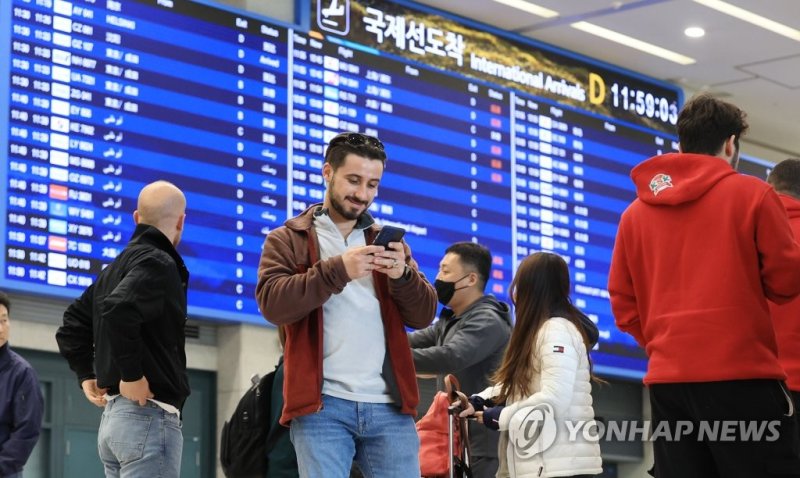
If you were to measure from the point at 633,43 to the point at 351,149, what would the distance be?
6.26 meters

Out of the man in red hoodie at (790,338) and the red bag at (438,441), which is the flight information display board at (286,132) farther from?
the man in red hoodie at (790,338)

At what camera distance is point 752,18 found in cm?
955

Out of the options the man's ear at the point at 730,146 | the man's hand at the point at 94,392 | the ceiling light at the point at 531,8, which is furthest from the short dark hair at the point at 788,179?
the ceiling light at the point at 531,8

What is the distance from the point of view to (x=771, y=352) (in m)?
3.92

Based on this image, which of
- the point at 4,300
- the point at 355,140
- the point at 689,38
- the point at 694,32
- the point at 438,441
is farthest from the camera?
the point at 689,38

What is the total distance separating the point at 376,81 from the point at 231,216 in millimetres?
1541

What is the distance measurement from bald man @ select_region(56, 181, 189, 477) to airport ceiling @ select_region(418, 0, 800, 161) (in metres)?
4.56

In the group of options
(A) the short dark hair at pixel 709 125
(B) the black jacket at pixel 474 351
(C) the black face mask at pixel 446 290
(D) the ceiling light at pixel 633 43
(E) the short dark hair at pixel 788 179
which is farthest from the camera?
(D) the ceiling light at pixel 633 43

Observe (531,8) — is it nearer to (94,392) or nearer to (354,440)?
(94,392)

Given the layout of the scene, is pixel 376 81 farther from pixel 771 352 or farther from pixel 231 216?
pixel 771 352

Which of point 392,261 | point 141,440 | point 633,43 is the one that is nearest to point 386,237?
point 392,261

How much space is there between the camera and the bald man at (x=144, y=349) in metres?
4.68

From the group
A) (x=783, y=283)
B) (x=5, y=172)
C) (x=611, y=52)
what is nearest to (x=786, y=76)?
(x=611, y=52)

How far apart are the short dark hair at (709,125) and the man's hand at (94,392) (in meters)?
2.36
